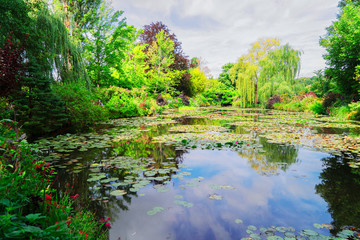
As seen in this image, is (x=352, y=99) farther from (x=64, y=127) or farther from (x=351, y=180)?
(x=64, y=127)

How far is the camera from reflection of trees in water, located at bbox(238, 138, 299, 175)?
403cm

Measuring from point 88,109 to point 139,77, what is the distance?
9.91 metres

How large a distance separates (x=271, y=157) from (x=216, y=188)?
2.31m

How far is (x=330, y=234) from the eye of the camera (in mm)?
1999

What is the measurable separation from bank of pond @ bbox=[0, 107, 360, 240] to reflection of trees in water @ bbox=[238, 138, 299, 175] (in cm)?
2

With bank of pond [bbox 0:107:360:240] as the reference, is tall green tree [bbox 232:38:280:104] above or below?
above

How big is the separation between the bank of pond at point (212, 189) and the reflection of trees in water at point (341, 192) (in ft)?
0.04

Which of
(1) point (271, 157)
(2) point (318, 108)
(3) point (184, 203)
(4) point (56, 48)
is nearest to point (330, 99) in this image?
(2) point (318, 108)

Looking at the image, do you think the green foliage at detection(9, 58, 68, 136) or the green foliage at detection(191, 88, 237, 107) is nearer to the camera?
the green foliage at detection(9, 58, 68, 136)

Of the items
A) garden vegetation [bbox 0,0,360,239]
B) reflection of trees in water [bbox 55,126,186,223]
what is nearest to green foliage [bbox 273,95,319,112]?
garden vegetation [bbox 0,0,360,239]

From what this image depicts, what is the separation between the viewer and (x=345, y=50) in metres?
11.9

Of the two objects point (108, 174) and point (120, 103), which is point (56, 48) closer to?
point (120, 103)

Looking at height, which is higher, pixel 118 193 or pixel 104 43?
pixel 104 43

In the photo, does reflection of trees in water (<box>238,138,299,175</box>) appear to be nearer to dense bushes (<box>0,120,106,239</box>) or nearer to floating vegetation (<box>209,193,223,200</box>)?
floating vegetation (<box>209,193,223,200</box>)
